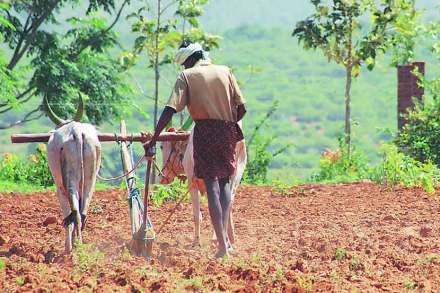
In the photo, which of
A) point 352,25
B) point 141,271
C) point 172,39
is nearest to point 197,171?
point 141,271

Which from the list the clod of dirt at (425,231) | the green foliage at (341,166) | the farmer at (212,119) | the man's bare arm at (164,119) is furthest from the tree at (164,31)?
the man's bare arm at (164,119)

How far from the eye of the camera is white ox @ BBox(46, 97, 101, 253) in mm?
8844

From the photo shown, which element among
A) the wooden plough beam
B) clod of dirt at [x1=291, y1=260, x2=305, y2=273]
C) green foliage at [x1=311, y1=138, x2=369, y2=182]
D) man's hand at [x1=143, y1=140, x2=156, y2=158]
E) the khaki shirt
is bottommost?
green foliage at [x1=311, y1=138, x2=369, y2=182]

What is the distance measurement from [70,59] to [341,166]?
336 inches

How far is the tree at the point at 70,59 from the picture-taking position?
79.0 feet

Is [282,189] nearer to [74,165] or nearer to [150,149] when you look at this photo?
[150,149]

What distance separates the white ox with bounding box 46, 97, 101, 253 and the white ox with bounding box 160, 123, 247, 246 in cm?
73

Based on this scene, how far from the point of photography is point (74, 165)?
29.2ft

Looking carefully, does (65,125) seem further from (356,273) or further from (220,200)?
(356,273)

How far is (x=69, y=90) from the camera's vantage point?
23.5m

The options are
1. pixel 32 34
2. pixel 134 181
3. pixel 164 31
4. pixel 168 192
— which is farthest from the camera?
pixel 32 34

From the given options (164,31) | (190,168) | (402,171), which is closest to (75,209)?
(190,168)

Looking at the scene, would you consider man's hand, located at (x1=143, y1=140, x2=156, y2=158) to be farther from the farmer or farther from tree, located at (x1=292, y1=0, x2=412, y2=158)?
tree, located at (x1=292, y1=0, x2=412, y2=158)

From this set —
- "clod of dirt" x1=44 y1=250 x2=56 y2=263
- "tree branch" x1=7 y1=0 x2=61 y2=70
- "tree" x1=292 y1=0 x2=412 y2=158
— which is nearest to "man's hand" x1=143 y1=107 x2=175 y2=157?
"clod of dirt" x1=44 y1=250 x2=56 y2=263
